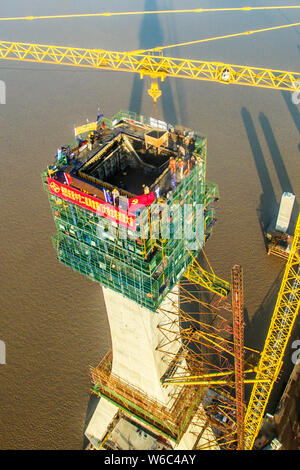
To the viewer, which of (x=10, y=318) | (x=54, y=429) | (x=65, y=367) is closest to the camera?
(x=54, y=429)

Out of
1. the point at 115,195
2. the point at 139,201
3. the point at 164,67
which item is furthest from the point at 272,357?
the point at 164,67

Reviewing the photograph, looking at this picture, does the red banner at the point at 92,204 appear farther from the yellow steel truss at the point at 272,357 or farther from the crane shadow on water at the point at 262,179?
the crane shadow on water at the point at 262,179

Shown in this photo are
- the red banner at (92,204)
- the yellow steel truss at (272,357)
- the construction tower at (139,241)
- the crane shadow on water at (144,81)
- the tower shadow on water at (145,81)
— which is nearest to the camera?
the red banner at (92,204)

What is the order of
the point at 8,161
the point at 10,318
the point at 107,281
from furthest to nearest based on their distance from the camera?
the point at 8,161 < the point at 10,318 < the point at 107,281

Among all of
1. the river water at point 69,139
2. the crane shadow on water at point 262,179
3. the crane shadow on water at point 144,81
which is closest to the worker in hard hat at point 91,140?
the river water at point 69,139

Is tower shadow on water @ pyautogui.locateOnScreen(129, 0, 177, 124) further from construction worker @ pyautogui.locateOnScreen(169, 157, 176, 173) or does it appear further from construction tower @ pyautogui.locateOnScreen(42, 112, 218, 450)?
construction worker @ pyautogui.locateOnScreen(169, 157, 176, 173)

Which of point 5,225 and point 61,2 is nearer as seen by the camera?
point 5,225

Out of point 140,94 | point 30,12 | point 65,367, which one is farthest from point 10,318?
point 30,12
